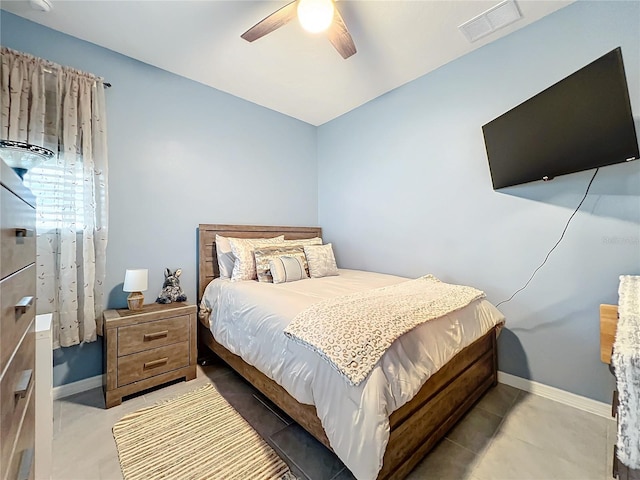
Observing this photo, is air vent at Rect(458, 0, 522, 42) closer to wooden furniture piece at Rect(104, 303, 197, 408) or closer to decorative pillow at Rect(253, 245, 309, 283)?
decorative pillow at Rect(253, 245, 309, 283)

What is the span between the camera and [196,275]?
282 centimetres

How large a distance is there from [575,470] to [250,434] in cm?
177

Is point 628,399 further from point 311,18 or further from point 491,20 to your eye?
point 491,20

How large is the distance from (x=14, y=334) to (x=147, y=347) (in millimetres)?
1544

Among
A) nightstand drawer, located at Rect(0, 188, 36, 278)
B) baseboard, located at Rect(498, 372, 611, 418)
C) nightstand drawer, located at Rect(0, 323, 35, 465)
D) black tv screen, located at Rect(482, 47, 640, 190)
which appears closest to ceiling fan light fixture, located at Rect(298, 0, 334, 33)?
black tv screen, located at Rect(482, 47, 640, 190)

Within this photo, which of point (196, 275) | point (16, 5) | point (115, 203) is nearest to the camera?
point (16, 5)

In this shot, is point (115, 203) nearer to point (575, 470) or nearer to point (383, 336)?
point (383, 336)

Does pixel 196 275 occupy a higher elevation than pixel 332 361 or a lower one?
higher

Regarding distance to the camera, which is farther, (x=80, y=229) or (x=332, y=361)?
(x=80, y=229)

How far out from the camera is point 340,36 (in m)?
1.85

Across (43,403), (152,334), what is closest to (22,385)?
(43,403)

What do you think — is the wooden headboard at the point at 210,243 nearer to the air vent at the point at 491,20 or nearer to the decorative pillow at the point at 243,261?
the decorative pillow at the point at 243,261

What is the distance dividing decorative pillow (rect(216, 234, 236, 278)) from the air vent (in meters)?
2.76

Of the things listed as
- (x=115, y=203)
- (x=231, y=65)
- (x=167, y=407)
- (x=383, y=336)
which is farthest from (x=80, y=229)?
(x=383, y=336)
